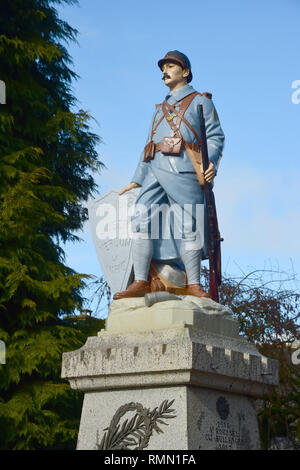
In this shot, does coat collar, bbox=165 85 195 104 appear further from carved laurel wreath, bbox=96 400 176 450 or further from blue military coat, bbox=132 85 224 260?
carved laurel wreath, bbox=96 400 176 450

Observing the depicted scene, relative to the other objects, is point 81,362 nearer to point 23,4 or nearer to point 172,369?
point 172,369

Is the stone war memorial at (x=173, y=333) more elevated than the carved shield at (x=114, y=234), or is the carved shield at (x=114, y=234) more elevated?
the carved shield at (x=114, y=234)

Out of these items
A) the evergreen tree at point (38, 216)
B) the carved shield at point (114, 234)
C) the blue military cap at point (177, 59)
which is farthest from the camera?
the evergreen tree at point (38, 216)

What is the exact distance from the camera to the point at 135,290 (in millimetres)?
6879

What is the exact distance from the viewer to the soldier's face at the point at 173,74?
7.44 meters

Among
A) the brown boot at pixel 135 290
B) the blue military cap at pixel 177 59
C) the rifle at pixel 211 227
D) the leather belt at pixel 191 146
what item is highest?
the blue military cap at pixel 177 59

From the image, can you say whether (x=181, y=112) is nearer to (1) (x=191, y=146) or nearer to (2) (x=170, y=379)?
(1) (x=191, y=146)

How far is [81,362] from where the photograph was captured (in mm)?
6672

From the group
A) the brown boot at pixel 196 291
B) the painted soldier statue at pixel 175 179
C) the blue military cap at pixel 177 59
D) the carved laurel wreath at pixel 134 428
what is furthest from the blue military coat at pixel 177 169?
the carved laurel wreath at pixel 134 428

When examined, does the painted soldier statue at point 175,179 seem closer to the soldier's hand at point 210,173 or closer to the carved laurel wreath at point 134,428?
the soldier's hand at point 210,173

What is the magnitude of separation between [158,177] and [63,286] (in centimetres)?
534

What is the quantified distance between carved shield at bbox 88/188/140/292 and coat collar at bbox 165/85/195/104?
1445 millimetres

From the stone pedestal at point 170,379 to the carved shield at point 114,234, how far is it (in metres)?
1.05
